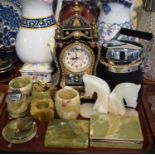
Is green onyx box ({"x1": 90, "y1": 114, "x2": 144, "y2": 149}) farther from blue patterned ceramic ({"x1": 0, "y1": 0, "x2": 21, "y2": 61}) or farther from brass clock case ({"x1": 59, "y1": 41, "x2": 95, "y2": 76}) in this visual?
blue patterned ceramic ({"x1": 0, "y1": 0, "x2": 21, "y2": 61})

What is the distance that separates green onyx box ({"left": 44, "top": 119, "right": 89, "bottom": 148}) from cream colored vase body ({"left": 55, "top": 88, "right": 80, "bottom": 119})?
20 mm

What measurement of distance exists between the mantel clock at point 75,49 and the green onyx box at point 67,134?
145mm

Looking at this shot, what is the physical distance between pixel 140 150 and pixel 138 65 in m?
0.22

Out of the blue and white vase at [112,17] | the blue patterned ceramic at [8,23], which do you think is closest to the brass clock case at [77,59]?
the blue and white vase at [112,17]

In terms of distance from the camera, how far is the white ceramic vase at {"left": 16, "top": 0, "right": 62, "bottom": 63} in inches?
30.3

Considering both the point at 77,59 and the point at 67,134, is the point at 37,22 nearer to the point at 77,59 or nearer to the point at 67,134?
the point at 77,59

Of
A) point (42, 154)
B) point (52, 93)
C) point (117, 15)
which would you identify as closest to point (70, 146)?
point (42, 154)

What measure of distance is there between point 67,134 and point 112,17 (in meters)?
0.40

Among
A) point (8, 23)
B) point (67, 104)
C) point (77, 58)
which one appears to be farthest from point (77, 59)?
point (8, 23)

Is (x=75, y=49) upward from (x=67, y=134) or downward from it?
upward

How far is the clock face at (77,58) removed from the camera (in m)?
0.69

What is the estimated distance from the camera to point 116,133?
571 millimetres

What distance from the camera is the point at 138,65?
67 cm

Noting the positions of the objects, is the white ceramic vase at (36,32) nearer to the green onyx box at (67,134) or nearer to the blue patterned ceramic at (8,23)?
the blue patterned ceramic at (8,23)
